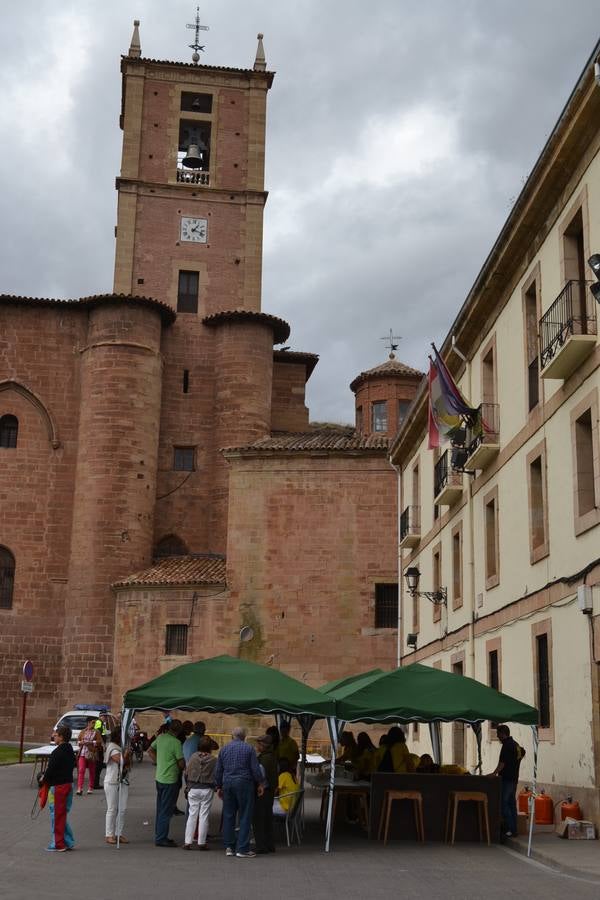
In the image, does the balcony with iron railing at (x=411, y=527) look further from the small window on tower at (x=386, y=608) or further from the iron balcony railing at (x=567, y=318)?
the iron balcony railing at (x=567, y=318)

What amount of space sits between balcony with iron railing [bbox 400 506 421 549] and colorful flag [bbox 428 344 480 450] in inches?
297

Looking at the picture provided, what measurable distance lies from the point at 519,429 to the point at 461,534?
182 inches

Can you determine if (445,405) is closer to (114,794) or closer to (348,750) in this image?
(348,750)

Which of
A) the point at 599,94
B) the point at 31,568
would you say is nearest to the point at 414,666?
the point at 599,94

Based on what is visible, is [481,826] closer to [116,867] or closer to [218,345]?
[116,867]

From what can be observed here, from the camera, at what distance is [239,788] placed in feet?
41.2

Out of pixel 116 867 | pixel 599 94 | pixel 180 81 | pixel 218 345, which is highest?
pixel 180 81

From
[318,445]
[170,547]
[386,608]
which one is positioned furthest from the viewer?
[170,547]

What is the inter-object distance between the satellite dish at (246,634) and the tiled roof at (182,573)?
163cm

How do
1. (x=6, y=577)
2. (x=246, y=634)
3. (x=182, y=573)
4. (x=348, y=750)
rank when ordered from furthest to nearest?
(x=6, y=577), (x=182, y=573), (x=246, y=634), (x=348, y=750)

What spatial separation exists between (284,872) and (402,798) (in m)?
2.97

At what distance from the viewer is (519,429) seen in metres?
18.4

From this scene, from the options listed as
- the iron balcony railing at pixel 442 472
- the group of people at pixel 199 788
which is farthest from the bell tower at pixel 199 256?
the group of people at pixel 199 788

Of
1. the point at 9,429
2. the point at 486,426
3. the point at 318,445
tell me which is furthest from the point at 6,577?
the point at 486,426
